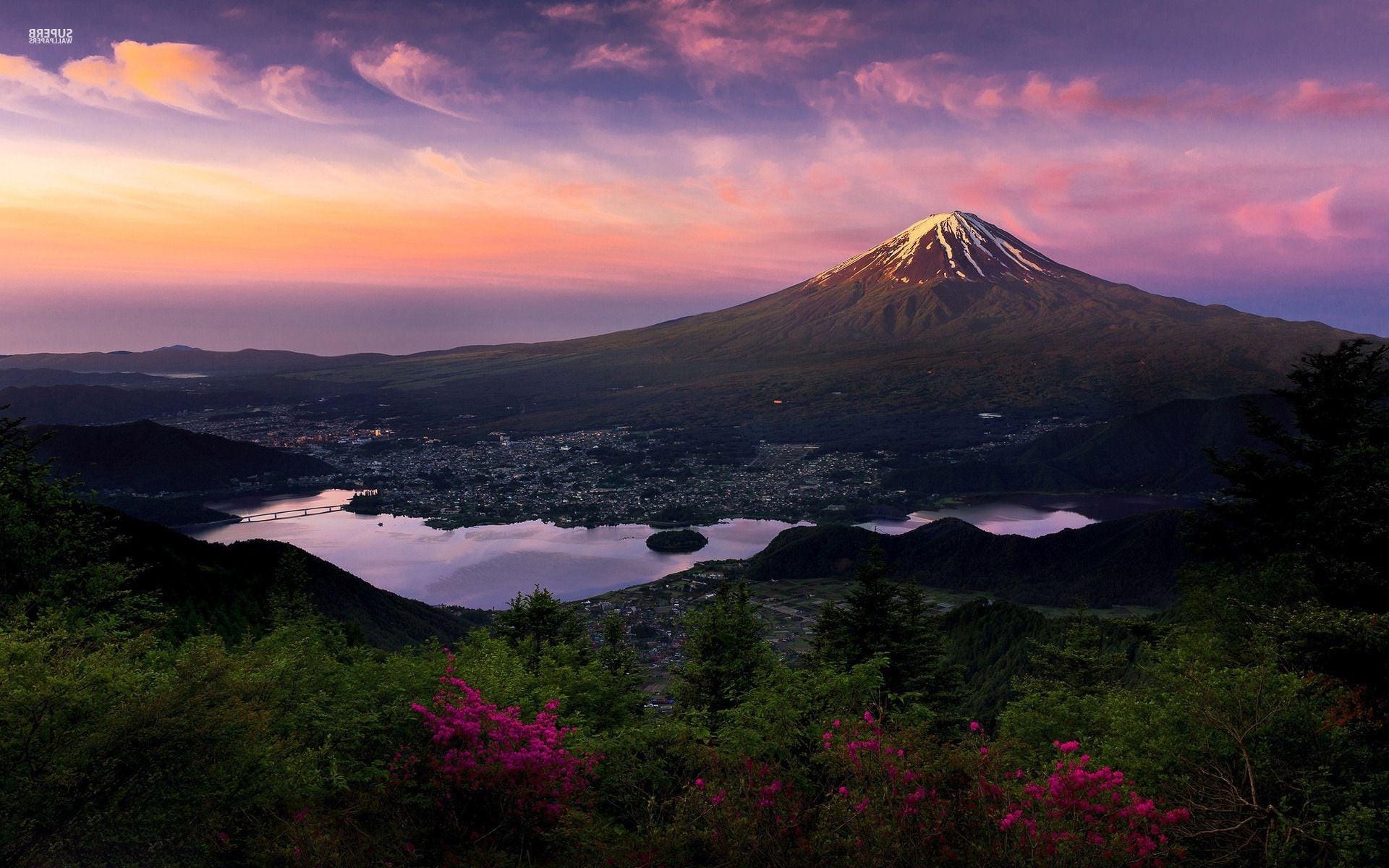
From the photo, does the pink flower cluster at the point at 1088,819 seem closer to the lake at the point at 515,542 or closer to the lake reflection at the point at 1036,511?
the lake at the point at 515,542

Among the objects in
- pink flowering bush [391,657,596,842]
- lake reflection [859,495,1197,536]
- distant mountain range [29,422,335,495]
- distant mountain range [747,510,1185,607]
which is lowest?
lake reflection [859,495,1197,536]

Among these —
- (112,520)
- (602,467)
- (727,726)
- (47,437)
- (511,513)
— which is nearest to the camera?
(727,726)

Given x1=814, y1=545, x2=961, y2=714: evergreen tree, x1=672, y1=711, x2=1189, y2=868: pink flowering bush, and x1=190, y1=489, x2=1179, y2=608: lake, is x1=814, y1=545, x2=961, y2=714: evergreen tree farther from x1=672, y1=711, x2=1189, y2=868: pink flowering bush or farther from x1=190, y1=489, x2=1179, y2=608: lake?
x1=190, y1=489, x2=1179, y2=608: lake

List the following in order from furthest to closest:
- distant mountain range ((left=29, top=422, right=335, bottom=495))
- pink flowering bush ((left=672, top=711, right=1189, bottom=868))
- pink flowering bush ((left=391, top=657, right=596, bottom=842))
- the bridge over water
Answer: distant mountain range ((left=29, top=422, right=335, bottom=495)) < the bridge over water < pink flowering bush ((left=391, top=657, right=596, bottom=842)) < pink flowering bush ((left=672, top=711, right=1189, bottom=868))

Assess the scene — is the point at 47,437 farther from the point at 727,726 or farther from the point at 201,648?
the point at 727,726

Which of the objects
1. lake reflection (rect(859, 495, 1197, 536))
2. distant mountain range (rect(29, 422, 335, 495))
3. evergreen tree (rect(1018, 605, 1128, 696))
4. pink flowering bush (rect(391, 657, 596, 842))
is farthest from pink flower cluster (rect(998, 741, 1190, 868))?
distant mountain range (rect(29, 422, 335, 495))

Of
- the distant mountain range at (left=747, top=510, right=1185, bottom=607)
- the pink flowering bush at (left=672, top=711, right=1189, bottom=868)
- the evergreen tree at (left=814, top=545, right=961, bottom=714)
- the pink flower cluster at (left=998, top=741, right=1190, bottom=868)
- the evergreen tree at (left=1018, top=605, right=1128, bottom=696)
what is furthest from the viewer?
the distant mountain range at (left=747, top=510, right=1185, bottom=607)

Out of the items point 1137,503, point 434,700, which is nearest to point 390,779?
point 434,700

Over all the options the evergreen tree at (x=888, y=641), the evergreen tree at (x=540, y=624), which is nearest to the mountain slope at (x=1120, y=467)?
the evergreen tree at (x=540, y=624)
